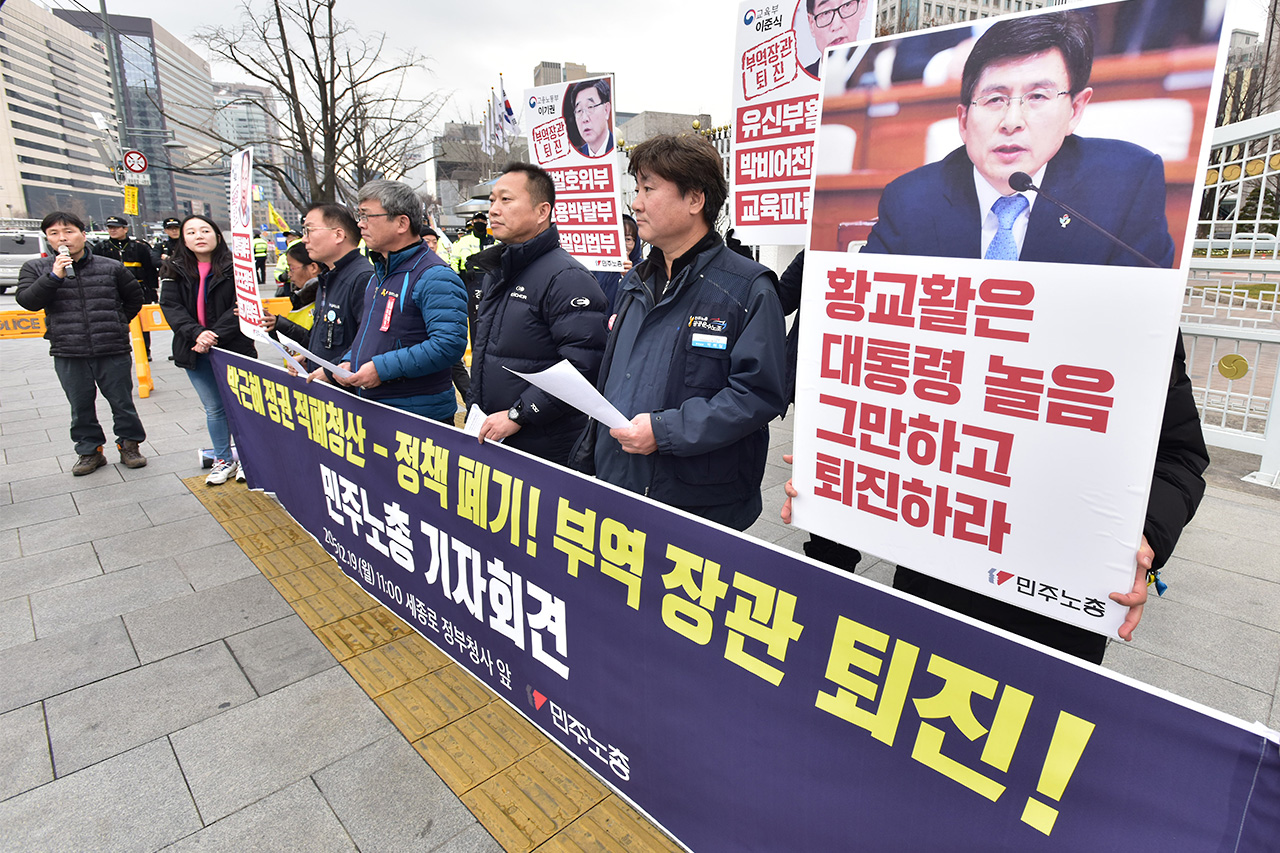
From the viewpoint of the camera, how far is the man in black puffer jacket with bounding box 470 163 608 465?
2779mm

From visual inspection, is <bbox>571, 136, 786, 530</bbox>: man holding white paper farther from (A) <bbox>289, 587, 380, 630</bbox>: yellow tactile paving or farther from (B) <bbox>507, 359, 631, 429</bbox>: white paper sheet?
(A) <bbox>289, 587, 380, 630</bbox>: yellow tactile paving

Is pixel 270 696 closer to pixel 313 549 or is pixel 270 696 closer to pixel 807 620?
pixel 313 549

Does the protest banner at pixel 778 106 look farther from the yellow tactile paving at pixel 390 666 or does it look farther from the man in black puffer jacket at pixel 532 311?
the yellow tactile paving at pixel 390 666

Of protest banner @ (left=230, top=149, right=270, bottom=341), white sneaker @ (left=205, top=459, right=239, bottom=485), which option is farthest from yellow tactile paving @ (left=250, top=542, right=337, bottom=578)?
white sneaker @ (left=205, top=459, right=239, bottom=485)

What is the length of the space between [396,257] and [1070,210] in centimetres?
293

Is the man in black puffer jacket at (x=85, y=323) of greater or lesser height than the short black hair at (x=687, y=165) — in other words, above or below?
below

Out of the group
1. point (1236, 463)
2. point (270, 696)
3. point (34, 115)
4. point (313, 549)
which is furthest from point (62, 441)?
point (34, 115)

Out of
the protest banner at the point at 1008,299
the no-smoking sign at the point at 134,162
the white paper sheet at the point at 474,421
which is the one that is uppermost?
the no-smoking sign at the point at 134,162

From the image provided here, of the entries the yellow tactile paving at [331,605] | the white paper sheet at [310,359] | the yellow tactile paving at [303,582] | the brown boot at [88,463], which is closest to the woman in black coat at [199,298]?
the brown boot at [88,463]

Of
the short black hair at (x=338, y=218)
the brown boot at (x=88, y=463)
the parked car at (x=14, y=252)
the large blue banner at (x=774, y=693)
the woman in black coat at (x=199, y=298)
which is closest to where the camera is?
the large blue banner at (x=774, y=693)

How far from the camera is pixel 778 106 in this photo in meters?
3.85

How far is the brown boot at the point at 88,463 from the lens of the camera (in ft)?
17.6

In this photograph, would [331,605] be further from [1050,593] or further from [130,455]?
[130,455]

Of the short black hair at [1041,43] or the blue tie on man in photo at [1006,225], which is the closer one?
the short black hair at [1041,43]
